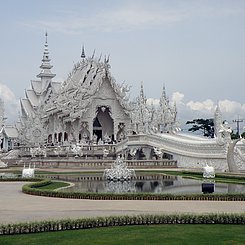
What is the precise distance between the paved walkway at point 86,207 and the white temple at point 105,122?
17.1 metres

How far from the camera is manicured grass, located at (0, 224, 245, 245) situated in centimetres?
744

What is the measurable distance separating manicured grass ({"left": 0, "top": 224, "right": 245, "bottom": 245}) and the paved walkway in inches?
58.2

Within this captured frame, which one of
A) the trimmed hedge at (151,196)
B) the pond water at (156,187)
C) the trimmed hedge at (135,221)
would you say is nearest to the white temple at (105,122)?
the pond water at (156,187)

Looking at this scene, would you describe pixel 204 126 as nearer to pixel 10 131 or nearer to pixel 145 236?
pixel 10 131

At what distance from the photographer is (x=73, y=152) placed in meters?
38.3

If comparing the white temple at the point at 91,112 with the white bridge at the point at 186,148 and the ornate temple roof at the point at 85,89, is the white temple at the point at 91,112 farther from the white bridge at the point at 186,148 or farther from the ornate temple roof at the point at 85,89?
the white bridge at the point at 186,148

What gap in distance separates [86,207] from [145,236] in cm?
391

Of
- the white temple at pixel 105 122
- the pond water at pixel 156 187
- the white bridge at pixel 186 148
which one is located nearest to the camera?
the pond water at pixel 156 187

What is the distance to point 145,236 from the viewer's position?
7836mm

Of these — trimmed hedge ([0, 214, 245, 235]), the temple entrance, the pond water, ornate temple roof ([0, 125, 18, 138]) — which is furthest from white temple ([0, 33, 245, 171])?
trimmed hedge ([0, 214, 245, 235])

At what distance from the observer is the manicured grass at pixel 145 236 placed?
24.4 feet

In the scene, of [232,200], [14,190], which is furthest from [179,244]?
[14,190]

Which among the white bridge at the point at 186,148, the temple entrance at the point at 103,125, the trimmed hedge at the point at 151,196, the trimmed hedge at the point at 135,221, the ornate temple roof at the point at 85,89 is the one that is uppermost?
the ornate temple roof at the point at 85,89

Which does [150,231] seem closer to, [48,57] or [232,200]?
[232,200]
